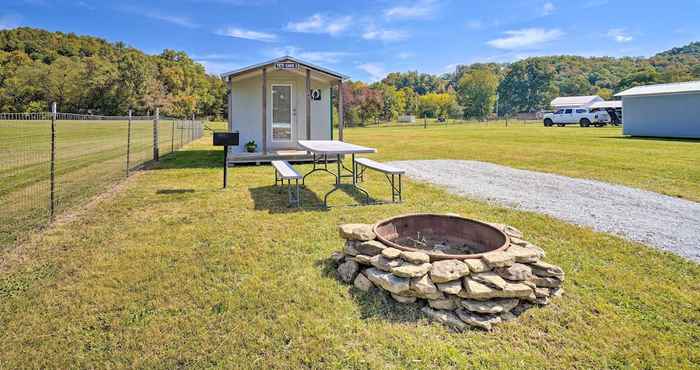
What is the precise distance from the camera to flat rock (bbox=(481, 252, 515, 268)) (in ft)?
8.45

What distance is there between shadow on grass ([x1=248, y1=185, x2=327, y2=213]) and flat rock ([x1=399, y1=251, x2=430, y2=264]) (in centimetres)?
268

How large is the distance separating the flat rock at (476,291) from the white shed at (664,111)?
67.5ft

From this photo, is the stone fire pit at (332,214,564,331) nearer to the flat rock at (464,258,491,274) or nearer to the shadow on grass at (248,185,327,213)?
the flat rock at (464,258,491,274)

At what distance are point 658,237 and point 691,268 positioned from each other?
0.89 metres

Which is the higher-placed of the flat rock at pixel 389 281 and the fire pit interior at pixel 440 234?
the fire pit interior at pixel 440 234

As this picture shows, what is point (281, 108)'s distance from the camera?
11164mm

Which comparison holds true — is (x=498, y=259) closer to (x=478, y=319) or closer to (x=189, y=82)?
(x=478, y=319)

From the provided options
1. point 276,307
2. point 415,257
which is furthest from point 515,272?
point 276,307

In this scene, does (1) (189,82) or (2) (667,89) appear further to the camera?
(1) (189,82)

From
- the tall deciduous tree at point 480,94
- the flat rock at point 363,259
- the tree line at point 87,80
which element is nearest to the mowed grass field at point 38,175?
the flat rock at point 363,259

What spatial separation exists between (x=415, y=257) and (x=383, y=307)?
0.40 metres

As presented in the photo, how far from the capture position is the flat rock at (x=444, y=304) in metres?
2.52

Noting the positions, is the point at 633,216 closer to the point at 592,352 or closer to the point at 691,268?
the point at 691,268

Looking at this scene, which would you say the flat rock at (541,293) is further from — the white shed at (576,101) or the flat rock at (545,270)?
the white shed at (576,101)
